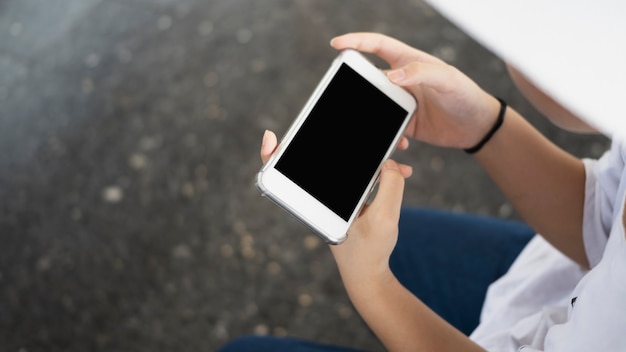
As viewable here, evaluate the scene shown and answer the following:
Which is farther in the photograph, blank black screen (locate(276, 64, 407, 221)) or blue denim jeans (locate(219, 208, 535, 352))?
blue denim jeans (locate(219, 208, 535, 352))

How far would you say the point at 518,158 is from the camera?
666 mm

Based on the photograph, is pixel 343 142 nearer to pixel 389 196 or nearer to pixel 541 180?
pixel 389 196

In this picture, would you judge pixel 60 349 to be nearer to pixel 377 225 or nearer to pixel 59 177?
pixel 59 177

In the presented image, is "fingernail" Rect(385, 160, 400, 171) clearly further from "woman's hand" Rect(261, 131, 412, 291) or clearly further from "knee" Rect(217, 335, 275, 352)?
"knee" Rect(217, 335, 275, 352)

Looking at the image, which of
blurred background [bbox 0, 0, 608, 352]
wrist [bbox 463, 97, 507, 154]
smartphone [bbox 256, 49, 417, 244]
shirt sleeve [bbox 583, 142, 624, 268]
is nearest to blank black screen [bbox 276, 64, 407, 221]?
smartphone [bbox 256, 49, 417, 244]

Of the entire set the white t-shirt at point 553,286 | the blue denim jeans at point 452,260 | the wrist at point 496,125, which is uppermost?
the wrist at point 496,125

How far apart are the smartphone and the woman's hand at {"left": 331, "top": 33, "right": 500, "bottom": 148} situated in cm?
2

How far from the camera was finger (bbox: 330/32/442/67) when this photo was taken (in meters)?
0.58

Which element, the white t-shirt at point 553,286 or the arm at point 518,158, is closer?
the white t-shirt at point 553,286

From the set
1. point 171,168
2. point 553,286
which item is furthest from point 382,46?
point 171,168

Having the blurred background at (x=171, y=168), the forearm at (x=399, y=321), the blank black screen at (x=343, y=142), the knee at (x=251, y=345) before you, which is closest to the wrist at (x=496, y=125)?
the blank black screen at (x=343, y=142)

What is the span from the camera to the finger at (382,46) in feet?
1.91

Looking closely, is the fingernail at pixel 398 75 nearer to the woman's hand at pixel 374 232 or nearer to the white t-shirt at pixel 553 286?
the woman's hand at pixel 374 232

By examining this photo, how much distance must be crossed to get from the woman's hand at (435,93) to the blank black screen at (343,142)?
0.04m
